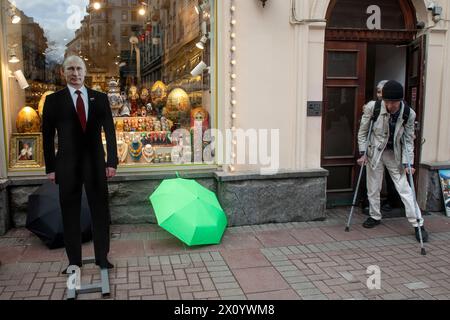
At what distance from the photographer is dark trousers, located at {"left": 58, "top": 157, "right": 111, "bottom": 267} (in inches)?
159

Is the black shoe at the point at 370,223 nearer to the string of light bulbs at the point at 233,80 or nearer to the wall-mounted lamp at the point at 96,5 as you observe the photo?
the string of light bulbs at the point at 233,80

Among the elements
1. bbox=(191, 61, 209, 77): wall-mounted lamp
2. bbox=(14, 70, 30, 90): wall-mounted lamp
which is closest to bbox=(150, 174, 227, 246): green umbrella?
bbox=(191, 61, 209, 77): wall-mounted lamp

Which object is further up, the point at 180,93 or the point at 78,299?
the point at 180,93

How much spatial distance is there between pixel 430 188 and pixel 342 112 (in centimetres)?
168

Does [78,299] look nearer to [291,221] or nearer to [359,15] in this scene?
[291,221]

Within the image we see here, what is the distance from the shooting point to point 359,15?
623cm

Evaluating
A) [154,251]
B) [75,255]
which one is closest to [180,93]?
[154,251]

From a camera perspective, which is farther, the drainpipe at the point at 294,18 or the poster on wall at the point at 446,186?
the poster on wall at the point at 446,186

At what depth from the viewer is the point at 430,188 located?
647cm

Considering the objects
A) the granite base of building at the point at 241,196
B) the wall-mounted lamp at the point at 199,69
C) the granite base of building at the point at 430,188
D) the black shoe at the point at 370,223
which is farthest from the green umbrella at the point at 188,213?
the granite base of building at the point at 430,188

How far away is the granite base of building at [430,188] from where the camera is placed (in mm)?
6391

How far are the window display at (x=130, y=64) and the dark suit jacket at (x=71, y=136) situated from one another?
1.82 m

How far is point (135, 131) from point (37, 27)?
189cm

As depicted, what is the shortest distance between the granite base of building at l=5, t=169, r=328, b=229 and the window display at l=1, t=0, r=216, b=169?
1.22 ft
